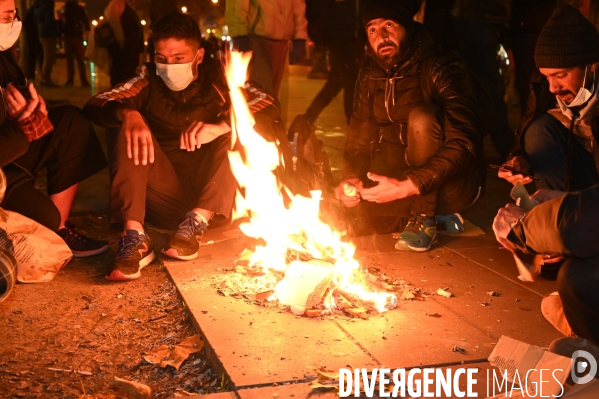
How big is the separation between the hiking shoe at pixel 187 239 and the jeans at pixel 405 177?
1.12m

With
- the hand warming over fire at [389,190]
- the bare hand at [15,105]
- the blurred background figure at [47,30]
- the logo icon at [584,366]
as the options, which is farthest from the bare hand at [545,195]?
the blurred background figure at [47,30]

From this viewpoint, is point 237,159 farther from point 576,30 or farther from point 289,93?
point 289,93

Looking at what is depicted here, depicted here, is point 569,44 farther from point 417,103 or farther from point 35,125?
point 35,125

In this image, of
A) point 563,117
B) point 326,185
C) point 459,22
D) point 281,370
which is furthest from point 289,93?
point 281,370

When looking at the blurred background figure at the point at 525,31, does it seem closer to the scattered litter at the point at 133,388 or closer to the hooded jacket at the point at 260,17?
the hooded jacket at the point at 260,17

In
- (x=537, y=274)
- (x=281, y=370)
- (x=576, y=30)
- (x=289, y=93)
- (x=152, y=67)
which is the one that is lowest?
(x=289, y=93)

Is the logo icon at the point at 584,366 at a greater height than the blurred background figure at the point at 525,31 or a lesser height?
lesser

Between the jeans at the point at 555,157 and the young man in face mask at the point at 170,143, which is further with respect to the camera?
the young man in face mask at the point at 170,143

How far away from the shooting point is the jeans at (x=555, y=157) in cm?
439

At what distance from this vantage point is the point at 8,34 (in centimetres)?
474

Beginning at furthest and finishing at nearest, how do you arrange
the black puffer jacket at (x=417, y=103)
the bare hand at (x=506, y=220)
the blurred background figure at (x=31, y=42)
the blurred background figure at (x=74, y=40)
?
the blurred background figure at (x=74, y=40), the blurred background figure at (x=31, y=42), the black puffer jacket at (x=417, y=103), the bare hand at (x=506, y=220)

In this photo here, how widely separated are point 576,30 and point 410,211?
5.71ft

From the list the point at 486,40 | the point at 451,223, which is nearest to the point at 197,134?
the point at 451,223

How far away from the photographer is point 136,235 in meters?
4.75
